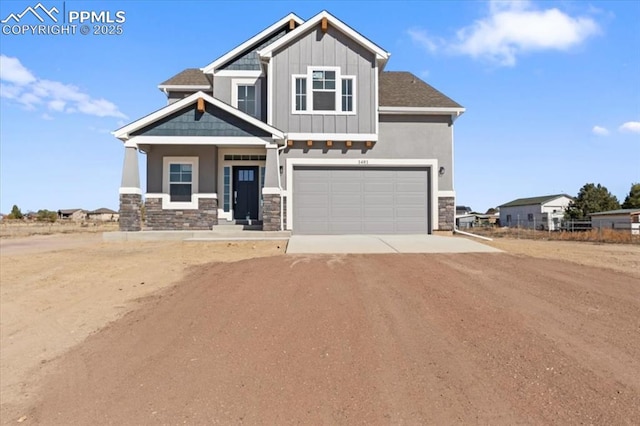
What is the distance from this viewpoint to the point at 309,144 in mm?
14984

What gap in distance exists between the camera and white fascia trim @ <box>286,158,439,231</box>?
14820mm

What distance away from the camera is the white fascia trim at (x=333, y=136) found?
14.8m

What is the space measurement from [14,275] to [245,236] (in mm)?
5978

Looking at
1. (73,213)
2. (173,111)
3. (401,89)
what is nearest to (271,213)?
(173,111)

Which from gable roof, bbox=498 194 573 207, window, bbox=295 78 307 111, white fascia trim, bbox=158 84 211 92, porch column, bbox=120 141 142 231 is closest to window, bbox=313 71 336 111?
window, bbox=295 78 307 111

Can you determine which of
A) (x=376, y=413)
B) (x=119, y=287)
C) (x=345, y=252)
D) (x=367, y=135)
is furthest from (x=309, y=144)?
(x=376, y=413)

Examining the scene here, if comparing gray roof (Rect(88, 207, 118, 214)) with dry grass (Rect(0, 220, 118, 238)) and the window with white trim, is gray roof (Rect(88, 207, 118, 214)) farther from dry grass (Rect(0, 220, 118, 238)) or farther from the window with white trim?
the window with white trim

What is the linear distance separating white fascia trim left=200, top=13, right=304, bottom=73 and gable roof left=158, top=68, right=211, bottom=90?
3.32 feet

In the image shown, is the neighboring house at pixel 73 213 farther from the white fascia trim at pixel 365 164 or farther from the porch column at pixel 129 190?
the white fascia trim at pixel 365 164

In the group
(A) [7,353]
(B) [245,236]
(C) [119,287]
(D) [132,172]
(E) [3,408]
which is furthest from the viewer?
(D) [132,172]

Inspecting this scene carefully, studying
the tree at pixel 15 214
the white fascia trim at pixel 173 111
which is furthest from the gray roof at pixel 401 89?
the tree at pixel 15 214

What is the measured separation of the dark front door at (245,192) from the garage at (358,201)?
1.80 meters

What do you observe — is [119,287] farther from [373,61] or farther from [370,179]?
[373,61]

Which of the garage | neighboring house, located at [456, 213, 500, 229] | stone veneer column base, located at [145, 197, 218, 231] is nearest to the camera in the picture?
the garage
